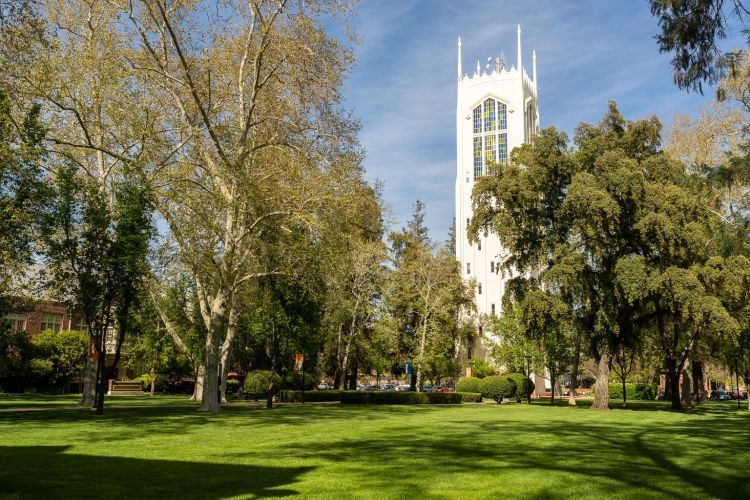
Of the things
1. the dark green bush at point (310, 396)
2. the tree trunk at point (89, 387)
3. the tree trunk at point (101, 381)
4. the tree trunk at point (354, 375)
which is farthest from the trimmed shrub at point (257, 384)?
the tree trunk at point (101, 381)

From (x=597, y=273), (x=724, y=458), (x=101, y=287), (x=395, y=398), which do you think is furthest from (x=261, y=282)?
(x=724, y=458)

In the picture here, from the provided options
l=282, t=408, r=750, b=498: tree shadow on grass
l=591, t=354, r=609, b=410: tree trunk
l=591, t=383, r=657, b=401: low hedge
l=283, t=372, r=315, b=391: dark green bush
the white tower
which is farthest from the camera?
the white tower

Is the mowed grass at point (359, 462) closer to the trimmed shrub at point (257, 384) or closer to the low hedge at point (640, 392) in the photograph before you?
the trimmed shrub at point (257, 384)

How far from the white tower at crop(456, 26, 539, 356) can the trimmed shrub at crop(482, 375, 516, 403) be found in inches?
1472

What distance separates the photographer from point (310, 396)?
131 ft

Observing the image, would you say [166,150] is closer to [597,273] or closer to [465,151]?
[597,273]

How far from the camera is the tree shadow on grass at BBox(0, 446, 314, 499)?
27.2 feet

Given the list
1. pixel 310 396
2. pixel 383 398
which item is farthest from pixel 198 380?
pixel 383 398

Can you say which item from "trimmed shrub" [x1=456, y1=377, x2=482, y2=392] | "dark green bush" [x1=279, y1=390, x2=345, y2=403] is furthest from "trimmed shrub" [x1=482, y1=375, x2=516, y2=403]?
"dark green bush" [x1=279, y1=390, x2=345, y2=403]

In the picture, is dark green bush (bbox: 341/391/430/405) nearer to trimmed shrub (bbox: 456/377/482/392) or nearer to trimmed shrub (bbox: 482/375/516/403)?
trimmed shrub (bbox: 482/375/516/403)

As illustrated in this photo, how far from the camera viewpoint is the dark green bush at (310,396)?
39.3m

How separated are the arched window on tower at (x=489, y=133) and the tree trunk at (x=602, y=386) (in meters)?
53.6

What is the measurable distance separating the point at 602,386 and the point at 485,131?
58.9 m

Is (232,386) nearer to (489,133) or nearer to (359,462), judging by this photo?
(359,462)
